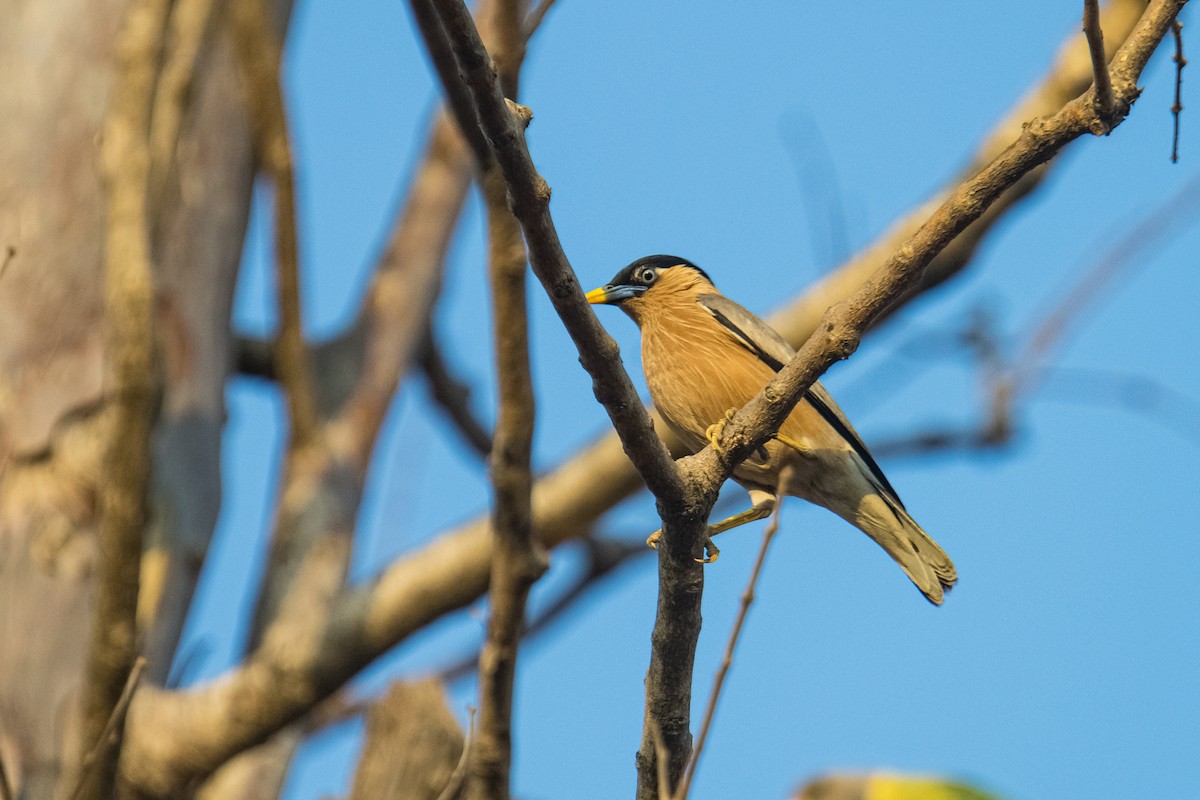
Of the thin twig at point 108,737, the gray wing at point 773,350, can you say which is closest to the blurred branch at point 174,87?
the thin twig at point 108,737

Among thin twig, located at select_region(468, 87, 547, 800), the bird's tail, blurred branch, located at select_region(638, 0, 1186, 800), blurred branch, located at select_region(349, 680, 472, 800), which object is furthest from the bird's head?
blurred branch, located at select_region(638, 0, 1186, 800)

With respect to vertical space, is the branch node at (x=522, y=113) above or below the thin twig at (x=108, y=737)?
above

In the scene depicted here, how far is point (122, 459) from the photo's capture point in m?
4.35

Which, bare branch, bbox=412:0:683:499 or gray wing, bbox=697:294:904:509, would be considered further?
gray wing, bbox=697:294:904:509

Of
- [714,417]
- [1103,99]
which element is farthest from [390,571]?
[1103,99]

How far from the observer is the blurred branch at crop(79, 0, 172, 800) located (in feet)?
13.7

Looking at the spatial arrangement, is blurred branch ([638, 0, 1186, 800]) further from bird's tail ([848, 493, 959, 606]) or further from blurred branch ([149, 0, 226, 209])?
blurred branch ([149, 0, 226, 209])

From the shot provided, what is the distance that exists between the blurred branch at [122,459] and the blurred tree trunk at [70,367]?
522 mm

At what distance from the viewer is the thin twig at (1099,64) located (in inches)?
115

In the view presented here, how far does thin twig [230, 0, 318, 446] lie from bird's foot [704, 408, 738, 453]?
2.90 m

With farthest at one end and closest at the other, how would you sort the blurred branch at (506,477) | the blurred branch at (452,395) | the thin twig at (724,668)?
the blurred branch at (452,395), the blurred branch at (506,477), the thin twig at (724,668)

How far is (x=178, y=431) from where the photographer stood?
244 inches

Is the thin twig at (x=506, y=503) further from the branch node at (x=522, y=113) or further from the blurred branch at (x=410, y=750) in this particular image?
the branch node at (x=522, y=113)

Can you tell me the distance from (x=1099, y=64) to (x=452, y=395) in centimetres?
693
